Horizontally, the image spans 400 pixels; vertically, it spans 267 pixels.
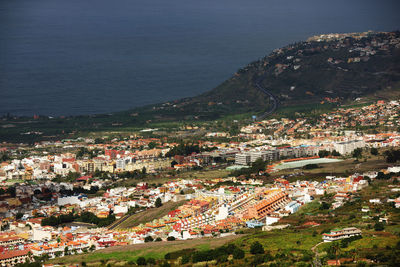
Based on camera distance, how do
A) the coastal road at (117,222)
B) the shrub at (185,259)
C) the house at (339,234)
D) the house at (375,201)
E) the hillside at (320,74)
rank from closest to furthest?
1. the house at (339,234)
2. the shrub at (185,259)
3. the house at (375,201)
4. the coastal road at (117,222)
5. the hillside at (320,74)

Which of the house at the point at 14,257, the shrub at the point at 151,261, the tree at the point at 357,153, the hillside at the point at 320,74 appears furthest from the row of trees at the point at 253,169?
the hillside at the point at 320,74

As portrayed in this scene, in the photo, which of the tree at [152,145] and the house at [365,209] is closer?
the house at [365,209]

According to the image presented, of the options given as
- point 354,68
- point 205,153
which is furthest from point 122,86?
point 205,153

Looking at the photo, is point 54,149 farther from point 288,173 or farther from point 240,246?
point 240,246

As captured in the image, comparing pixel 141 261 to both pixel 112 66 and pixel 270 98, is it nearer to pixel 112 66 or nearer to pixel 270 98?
pixel 270 98

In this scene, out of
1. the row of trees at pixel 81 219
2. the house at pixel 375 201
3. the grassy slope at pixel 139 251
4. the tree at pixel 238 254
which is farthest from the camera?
the row of trees at pixel 81 219

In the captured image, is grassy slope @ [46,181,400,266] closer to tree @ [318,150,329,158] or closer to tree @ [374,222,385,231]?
tree @ [374,222,385,231]

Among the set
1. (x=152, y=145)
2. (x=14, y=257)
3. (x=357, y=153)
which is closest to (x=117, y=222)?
(x=14, y=257)

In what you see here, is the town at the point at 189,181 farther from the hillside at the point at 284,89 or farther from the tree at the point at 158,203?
the hillside at the point at 284,89
